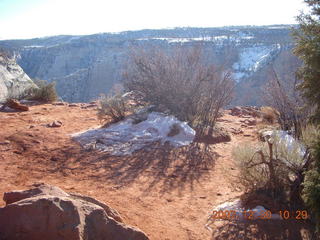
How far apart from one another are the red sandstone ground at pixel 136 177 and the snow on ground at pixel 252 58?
27.4 meters

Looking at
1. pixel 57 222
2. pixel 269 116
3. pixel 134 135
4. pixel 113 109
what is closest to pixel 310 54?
pixel 57 222

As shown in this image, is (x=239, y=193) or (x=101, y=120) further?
(x=101, y=120)

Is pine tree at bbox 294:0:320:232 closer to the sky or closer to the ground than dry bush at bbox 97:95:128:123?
closer to the sky

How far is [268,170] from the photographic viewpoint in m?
4.11

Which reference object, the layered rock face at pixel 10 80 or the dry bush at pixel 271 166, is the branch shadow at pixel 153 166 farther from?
the layered rock face at pixel 10 80

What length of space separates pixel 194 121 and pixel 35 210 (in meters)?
6.35

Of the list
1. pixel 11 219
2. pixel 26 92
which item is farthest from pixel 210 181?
pixel 26 92

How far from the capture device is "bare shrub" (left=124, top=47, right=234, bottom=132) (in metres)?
8.45

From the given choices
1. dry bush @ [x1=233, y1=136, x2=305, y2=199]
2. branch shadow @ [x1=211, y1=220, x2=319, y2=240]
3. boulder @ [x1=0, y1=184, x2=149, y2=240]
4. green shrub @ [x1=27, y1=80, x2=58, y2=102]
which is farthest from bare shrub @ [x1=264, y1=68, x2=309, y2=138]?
green shrub @ [x1=27, y1=80, x2=58, y2=102]

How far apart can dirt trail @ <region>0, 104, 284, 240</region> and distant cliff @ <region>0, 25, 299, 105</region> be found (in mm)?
17930

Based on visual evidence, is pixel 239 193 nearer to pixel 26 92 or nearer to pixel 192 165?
pixel 192 165

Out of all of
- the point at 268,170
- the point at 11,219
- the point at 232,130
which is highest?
the point at 11,219

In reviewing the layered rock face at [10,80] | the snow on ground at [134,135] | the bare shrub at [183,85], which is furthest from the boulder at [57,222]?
the layered rock face at [10,80]
